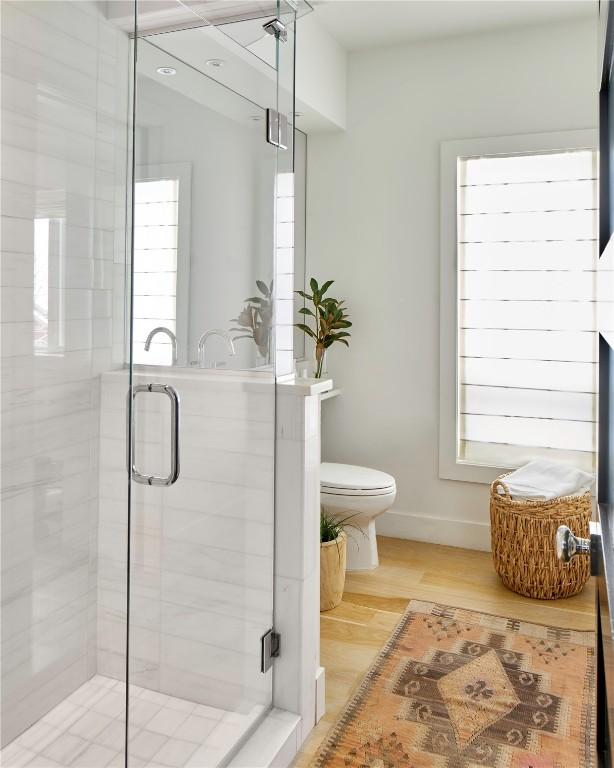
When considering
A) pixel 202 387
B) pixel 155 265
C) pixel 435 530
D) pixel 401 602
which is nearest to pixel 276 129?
pixel 155 265

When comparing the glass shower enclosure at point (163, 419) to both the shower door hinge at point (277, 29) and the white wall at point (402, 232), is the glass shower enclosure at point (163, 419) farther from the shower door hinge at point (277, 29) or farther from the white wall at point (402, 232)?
the white wall at point (402, 232)

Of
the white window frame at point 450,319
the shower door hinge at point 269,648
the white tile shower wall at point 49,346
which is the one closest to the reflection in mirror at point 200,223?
A: the white tile shower wall at point 49,346

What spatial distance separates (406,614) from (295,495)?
111 cm

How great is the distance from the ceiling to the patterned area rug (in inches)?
108

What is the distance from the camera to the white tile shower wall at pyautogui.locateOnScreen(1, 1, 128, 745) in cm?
178

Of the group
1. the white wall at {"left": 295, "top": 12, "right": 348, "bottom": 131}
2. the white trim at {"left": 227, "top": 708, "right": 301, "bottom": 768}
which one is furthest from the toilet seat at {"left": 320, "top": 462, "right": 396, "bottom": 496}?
the white wall at {"left": 295, "top": 12, "right": 348, "bottom": 131}

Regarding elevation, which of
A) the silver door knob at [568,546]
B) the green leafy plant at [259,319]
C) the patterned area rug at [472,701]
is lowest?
the patterned area rug at [472,701]

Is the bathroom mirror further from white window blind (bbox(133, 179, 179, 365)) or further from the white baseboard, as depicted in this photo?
the white baseboard

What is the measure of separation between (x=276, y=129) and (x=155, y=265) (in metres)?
0.69

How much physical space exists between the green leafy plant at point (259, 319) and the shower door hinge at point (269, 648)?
31.9 inches

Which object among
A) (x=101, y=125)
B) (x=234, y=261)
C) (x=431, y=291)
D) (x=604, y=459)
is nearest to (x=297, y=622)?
(x=234, y=261)

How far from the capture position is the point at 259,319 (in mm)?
1848

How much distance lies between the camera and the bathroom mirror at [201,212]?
1.45 meters

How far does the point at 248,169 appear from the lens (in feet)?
5.85
